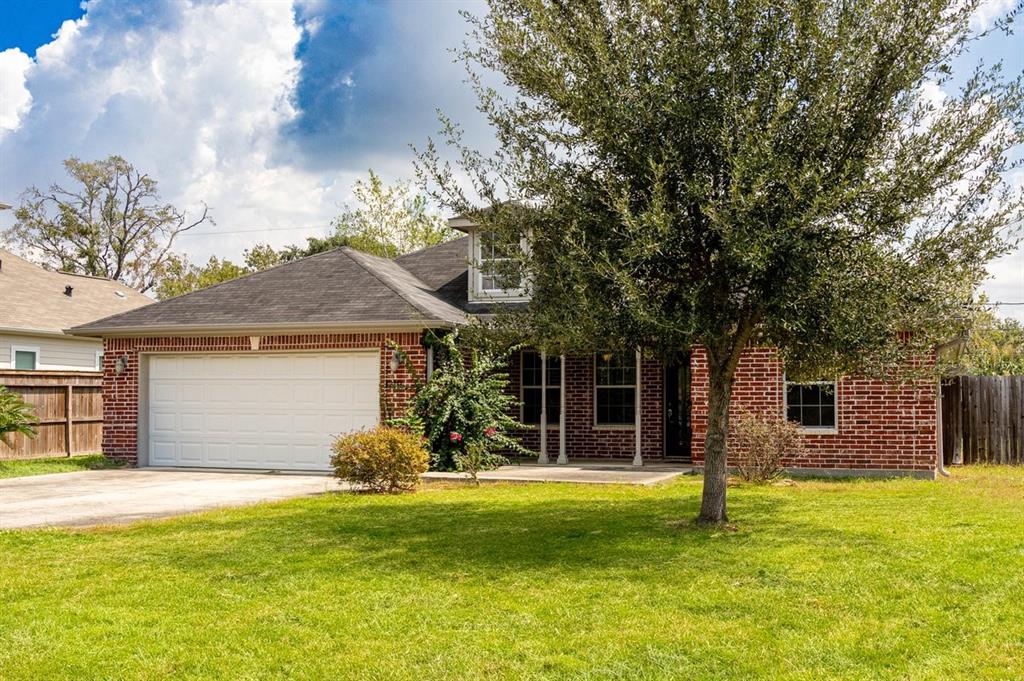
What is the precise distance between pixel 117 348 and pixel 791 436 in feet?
39.8

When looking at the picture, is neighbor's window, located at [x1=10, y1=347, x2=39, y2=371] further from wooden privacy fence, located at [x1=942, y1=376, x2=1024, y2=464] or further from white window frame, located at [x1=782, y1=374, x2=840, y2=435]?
wooden privacy fence, located at [x1=942, y1=376, x2=1024, y2=464]

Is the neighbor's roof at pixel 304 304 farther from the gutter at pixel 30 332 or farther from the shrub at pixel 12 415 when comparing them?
the gutter at pixel 30 332

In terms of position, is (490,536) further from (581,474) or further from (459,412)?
(459,412)

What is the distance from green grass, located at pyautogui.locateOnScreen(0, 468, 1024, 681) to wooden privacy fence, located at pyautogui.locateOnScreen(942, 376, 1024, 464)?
8020 mm

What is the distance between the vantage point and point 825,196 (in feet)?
27.8

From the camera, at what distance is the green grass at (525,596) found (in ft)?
18.7

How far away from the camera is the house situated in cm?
1567

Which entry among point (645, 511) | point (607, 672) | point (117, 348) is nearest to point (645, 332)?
point (645, 511)

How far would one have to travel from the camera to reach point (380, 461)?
525 inches

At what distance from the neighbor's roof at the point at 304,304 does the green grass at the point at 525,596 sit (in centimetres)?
590

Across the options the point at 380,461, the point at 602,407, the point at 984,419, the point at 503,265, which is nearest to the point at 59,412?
the point at 380,461

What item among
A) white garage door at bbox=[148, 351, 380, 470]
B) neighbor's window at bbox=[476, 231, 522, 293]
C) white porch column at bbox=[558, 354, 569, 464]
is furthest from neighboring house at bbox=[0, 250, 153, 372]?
neighbor's window at bbox=[476, 231, 522, 293]

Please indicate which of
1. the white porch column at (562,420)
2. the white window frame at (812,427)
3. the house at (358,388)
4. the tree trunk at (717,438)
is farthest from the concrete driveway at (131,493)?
the white window frame at (812,427)

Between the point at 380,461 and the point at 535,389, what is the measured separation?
6.21 meters
